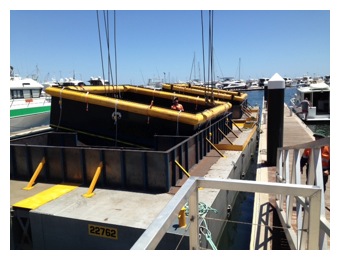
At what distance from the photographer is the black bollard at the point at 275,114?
357 inches

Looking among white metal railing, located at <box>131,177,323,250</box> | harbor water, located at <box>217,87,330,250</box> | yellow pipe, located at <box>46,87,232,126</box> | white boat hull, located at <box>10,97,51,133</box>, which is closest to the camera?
white metal railing, located at <box>131,177,323,250</box>

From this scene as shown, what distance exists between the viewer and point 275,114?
919 cm

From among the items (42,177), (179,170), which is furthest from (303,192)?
(42,177)

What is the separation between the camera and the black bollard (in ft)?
29.8

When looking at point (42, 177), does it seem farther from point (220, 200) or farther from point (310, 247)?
point (310, 247)

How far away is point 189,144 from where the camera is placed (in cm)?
847

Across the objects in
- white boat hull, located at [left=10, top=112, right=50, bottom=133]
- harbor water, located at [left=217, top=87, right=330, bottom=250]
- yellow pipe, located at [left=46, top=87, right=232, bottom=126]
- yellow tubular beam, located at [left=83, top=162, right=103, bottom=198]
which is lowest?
harbor water, located at [left=217, top=87, right=330, bottom=250]

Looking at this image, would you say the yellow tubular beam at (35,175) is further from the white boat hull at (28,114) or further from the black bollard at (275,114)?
the white boat hull at (28,114)

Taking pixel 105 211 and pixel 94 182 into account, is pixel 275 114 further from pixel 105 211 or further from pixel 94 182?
pixel 105 211

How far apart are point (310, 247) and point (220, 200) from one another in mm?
4351

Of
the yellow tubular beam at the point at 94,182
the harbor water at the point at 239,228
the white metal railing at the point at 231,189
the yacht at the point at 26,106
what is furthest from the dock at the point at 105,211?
the yacht at the point at 26,106

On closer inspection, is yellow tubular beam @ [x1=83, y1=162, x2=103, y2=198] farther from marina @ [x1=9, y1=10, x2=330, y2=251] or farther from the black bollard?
the black bollard

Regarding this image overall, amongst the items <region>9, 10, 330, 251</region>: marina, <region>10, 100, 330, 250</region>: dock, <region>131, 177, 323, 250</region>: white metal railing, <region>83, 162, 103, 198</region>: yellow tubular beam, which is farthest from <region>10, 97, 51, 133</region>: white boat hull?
<region>131, 177, 323, 250</region>: white metal railing

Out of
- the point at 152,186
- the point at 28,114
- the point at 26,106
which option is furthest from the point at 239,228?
the point at 26,106
